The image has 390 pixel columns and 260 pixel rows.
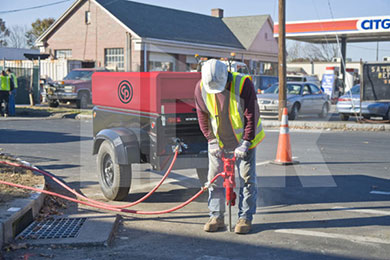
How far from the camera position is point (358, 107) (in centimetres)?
1925

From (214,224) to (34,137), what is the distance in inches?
386

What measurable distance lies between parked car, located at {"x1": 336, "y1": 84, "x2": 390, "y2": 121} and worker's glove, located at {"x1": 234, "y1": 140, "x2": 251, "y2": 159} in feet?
47.7

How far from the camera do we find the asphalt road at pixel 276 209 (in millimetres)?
5000

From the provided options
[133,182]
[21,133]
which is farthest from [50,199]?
[21,133]

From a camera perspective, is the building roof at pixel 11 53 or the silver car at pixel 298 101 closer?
the silver car at pixel 298 101

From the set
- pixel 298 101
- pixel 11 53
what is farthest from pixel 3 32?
pixel 298 101

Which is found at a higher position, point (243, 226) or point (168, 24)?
point (168, 24)

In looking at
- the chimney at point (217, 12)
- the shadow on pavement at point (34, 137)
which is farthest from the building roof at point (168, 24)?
the shadow on pavement at point (34, 137)

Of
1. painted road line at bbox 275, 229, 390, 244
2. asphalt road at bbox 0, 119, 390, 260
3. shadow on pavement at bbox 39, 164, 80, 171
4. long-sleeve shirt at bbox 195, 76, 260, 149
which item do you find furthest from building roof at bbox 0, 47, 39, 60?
painted road line at bbox 275, 229, 390, 244

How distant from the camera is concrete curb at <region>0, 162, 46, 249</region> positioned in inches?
202

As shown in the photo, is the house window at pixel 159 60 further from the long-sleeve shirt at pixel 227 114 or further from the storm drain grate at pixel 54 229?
the long-sleeve shirt at pixel 227 114

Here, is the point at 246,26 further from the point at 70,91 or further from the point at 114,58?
the point at 70,91

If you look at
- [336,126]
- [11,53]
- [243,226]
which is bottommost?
[243,226]

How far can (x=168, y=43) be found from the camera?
1394 inches
